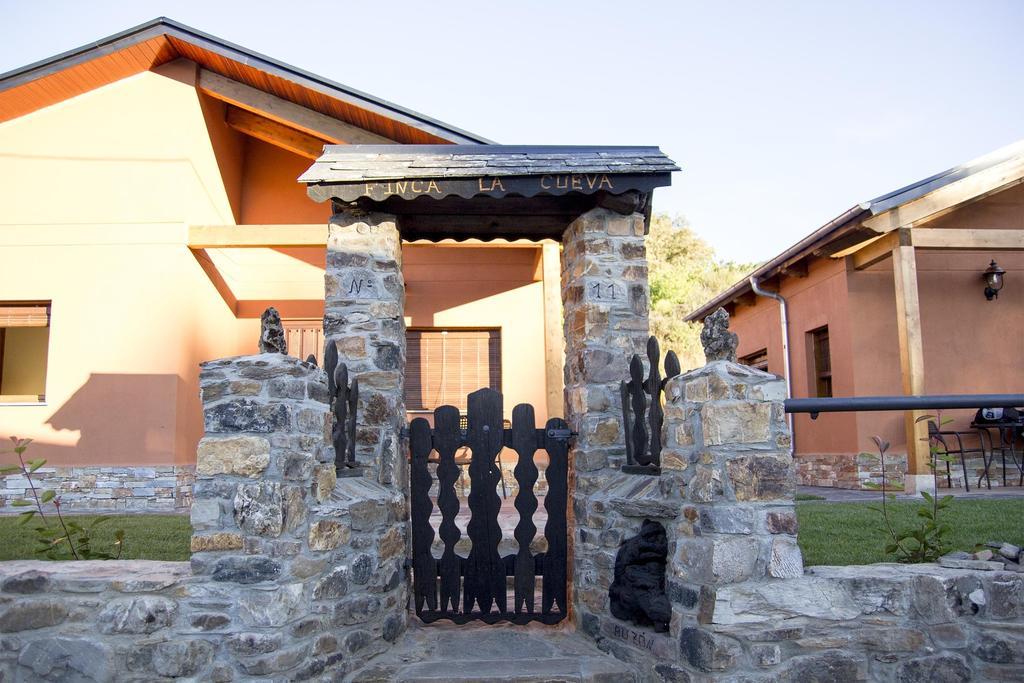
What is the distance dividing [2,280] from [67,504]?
2.86 metres

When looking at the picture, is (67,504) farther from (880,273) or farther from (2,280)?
(880,273)

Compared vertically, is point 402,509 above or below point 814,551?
above

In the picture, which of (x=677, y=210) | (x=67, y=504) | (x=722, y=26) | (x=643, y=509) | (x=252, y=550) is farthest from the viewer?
(x=677, y=210)

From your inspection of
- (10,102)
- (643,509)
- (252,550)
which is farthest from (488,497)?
(10,102)

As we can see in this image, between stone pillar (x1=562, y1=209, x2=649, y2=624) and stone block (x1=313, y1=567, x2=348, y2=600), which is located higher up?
stone pillar (x1=562, y1=209, x2=649, y2=624)

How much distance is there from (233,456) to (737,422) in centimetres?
216

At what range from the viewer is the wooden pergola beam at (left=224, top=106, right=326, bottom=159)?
9.87 meters

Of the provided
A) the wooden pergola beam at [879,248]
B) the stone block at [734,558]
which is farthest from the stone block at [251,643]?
the wooden pergola beam at [879,248]

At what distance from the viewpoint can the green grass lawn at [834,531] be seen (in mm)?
4617

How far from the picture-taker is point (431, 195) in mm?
4586

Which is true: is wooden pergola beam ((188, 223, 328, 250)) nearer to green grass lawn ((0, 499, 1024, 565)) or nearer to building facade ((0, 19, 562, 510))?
building facade ((0, 19, 562, 510))

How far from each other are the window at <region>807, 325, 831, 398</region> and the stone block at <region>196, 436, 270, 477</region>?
1039 cm

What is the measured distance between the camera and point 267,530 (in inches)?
126

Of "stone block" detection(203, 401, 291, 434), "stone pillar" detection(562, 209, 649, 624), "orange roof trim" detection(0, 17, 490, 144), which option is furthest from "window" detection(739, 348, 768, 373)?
"stone block" detection(203, 401, 291, 434)
